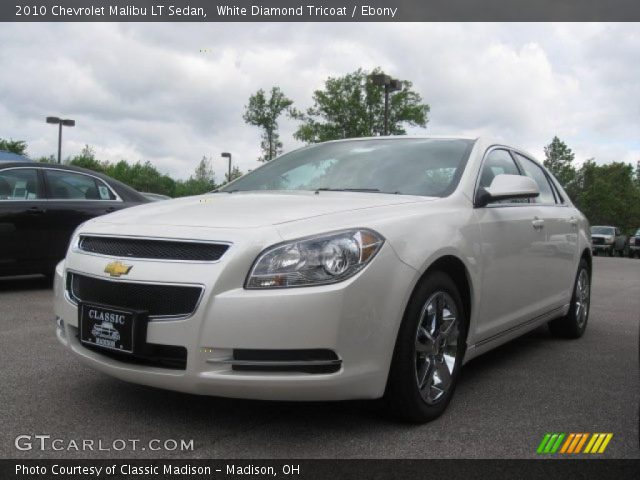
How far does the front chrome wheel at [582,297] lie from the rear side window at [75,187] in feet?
17.7

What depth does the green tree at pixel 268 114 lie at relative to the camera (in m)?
34.6

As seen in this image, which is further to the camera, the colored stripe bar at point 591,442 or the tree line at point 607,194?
the tree line at point 607,194

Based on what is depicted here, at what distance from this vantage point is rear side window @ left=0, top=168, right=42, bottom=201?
7176 millimetres

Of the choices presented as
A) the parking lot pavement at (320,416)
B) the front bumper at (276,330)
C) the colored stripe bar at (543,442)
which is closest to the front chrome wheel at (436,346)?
the parking lot pavement at (320,416)

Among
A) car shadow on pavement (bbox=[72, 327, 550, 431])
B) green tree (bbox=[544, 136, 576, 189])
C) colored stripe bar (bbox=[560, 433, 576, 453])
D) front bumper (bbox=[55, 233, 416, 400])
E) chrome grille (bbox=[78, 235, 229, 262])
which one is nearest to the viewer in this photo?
front bumper (bbox=[55, 233, 416, 400])

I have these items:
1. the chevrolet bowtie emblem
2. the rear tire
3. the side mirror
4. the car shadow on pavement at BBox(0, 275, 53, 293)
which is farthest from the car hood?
the car shadow on pavement at BBox(0, 275, 53, 293)

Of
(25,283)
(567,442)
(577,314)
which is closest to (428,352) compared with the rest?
(567,442)

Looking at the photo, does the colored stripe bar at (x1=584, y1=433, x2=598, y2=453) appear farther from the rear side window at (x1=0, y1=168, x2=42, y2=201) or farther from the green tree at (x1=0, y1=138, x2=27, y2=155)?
the green tree at (x1=0, y1=138, x2=27, y2=155)

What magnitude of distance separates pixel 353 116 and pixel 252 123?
5734 millimetres

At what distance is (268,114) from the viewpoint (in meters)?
34.8

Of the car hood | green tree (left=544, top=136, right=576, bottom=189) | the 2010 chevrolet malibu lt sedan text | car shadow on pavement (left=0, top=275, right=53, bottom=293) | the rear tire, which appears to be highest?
green tree (left=544, top=136, right=576, bottom=189)

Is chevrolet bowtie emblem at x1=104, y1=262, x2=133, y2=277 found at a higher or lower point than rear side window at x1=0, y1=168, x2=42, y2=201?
lower
